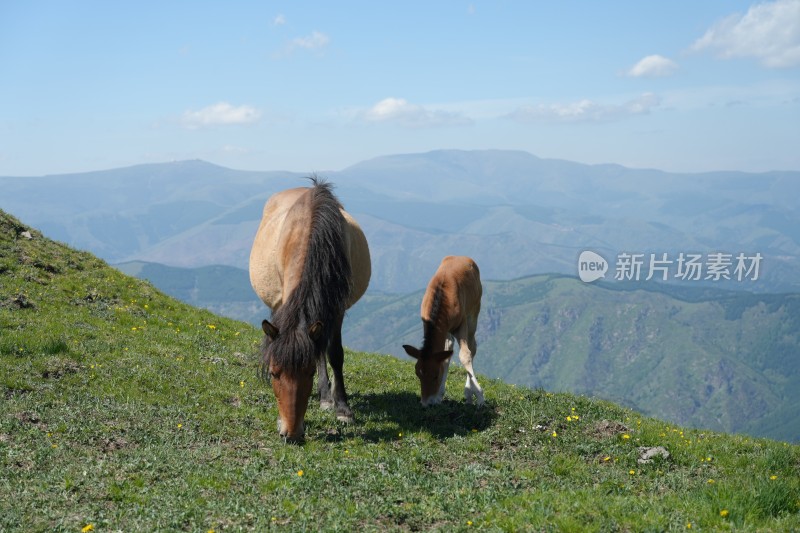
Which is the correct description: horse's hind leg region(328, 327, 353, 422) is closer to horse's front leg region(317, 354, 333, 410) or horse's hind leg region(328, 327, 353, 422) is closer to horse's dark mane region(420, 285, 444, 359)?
horse's front leg region(317, 354, 333, 410)

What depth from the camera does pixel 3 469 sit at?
10.8m

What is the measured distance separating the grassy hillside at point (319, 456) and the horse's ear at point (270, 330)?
2.13m

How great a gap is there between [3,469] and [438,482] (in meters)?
6.93

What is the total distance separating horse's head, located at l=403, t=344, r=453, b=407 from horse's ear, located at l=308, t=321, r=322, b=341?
381cm

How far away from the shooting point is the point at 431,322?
53.6 ft

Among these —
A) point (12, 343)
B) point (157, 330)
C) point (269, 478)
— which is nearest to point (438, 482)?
point (269, 478)

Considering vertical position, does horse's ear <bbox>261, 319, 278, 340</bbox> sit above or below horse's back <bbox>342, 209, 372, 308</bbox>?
below

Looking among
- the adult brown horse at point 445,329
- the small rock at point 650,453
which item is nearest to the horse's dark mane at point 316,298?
the adult brown horse at point 445,329

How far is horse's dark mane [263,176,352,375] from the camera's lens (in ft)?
40.5

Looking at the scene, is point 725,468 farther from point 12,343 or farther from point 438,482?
point 12,343

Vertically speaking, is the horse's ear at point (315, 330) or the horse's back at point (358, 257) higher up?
the horse's back at point (358, 257)

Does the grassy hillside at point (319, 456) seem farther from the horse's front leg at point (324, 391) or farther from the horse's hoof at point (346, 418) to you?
the horse's front leg at point (324, 391)

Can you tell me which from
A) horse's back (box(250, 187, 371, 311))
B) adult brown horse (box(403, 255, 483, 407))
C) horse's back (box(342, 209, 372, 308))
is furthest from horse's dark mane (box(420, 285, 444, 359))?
horse's back (box(250, 187, 371, 311))

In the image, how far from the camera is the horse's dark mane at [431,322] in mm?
16094
